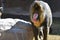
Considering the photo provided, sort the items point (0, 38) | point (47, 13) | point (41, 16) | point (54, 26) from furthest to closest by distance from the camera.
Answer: point (54, 26) → point (47, 13) → point (41, 16) → point (0, 38)

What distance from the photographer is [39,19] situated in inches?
96.3

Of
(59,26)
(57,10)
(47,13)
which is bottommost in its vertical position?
(59,26)

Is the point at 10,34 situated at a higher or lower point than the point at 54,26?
higher

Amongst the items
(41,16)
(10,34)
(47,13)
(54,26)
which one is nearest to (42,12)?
(41,16)

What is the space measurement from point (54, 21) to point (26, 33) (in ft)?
5.89

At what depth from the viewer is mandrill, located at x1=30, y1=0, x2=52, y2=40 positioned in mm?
2439

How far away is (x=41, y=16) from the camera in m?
2.46

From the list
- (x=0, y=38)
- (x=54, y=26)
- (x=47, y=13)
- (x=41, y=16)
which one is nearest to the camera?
(x=0, y=38)

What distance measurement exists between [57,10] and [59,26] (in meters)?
0.31

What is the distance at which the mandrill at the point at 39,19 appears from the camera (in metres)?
2.44

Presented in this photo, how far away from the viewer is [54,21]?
4.07m

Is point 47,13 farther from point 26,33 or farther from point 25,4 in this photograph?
point 25,4

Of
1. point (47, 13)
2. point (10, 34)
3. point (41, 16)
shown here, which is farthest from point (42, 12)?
point (10, 34)

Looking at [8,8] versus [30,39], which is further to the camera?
[8,8]
